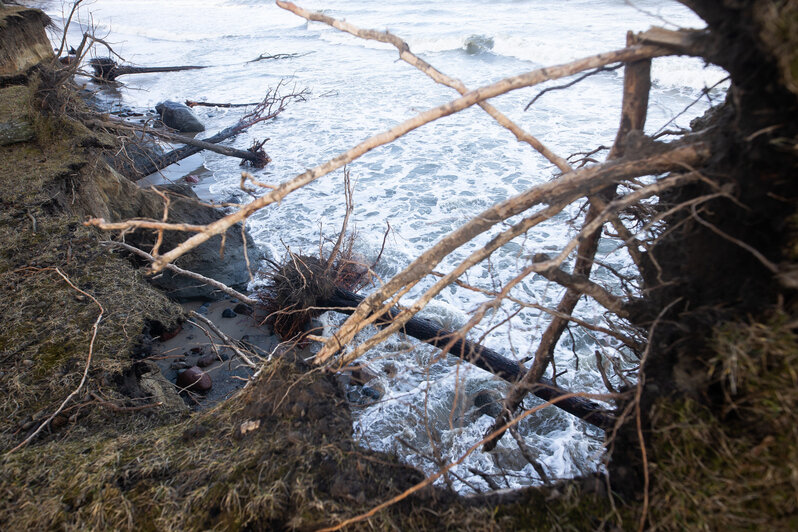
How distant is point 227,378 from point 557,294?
363cm

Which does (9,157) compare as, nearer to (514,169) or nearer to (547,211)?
(547,211)

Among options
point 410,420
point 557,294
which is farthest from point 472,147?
point 410,420

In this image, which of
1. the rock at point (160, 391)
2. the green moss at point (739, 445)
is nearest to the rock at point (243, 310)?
the rock at point (160, 391)

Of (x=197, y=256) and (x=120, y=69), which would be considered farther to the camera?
(x=120, y=69)

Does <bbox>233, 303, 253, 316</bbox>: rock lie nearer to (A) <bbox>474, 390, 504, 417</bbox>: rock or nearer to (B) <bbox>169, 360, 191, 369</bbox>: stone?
(B) <bbox>169, 360, 191, 369</bbox>: stone

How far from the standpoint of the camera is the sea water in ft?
11.4

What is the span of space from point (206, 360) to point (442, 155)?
578 cm

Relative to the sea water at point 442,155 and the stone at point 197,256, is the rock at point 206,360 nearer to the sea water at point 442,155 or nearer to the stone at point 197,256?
the stone at point 197,256

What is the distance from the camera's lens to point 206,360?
4.07 metres

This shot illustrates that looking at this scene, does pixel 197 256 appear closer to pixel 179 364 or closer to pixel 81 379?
pixel 179 364

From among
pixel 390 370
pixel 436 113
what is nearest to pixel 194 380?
pixel 390 370

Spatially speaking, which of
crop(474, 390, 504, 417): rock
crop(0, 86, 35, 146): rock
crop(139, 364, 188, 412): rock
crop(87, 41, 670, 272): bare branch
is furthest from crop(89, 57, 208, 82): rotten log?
crop(474, 390, 504, 417): rock

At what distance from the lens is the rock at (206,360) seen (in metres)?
4.05

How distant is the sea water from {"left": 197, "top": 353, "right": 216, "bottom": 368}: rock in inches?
45.8
